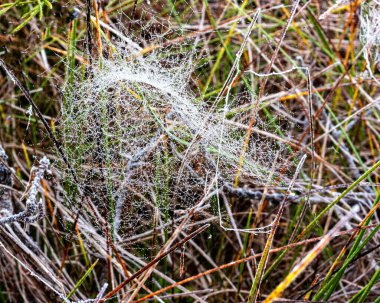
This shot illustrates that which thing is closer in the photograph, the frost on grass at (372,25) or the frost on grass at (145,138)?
the frost on grass at (145,138)

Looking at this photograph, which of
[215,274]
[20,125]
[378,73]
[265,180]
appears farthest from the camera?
[378,73]

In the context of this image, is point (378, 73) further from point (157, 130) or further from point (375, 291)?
point (157, 130)

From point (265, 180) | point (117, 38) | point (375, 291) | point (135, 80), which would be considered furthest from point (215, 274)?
point (117, 38)

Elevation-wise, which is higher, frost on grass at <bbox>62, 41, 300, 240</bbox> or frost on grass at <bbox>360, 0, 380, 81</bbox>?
frost on grass at <bbox>360, 0, 380, 81</bbox>

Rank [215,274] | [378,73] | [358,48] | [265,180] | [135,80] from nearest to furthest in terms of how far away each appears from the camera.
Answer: [135,80] < [265,180] < [215,274] < [378,73] < [358,48]

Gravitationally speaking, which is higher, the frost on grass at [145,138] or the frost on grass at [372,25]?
the frost on grass at [372,25]

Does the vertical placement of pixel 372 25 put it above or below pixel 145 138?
above

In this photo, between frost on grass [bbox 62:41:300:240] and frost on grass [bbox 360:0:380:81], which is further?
frost on grass [bbox 360:0:380:81]

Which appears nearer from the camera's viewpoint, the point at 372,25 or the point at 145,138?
the point at 145,138
